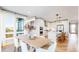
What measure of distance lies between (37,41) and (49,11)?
0.56m

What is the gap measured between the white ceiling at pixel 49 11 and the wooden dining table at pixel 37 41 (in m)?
0.38

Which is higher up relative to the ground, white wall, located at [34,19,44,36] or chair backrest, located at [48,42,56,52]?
white wall, located at [34,19,44,36]

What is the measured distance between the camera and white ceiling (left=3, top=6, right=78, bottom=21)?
6.73 feet

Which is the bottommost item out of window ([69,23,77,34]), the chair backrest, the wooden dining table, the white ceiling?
the chair backrest

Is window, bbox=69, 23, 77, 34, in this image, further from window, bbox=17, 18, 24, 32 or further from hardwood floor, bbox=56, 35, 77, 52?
window, bbox=17, 18, 24, 32

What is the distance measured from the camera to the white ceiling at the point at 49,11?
205cm

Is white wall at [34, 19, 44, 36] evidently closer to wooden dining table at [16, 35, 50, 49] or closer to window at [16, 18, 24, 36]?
wooden dining table at [16, 35, 50, 49]

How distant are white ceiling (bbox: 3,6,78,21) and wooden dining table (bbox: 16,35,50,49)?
384 mm

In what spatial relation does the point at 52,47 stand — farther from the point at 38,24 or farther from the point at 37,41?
the point at 38,24

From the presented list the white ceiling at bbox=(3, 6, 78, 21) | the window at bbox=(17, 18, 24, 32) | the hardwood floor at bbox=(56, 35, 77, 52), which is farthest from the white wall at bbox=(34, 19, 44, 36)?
the hardwood floor at bbox=(56, 35, 77, 52)

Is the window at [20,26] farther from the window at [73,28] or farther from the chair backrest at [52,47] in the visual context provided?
the window at [73,28]

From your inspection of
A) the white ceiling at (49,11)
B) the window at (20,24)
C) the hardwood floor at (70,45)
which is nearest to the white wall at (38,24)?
the white ceiling at (49,11)
